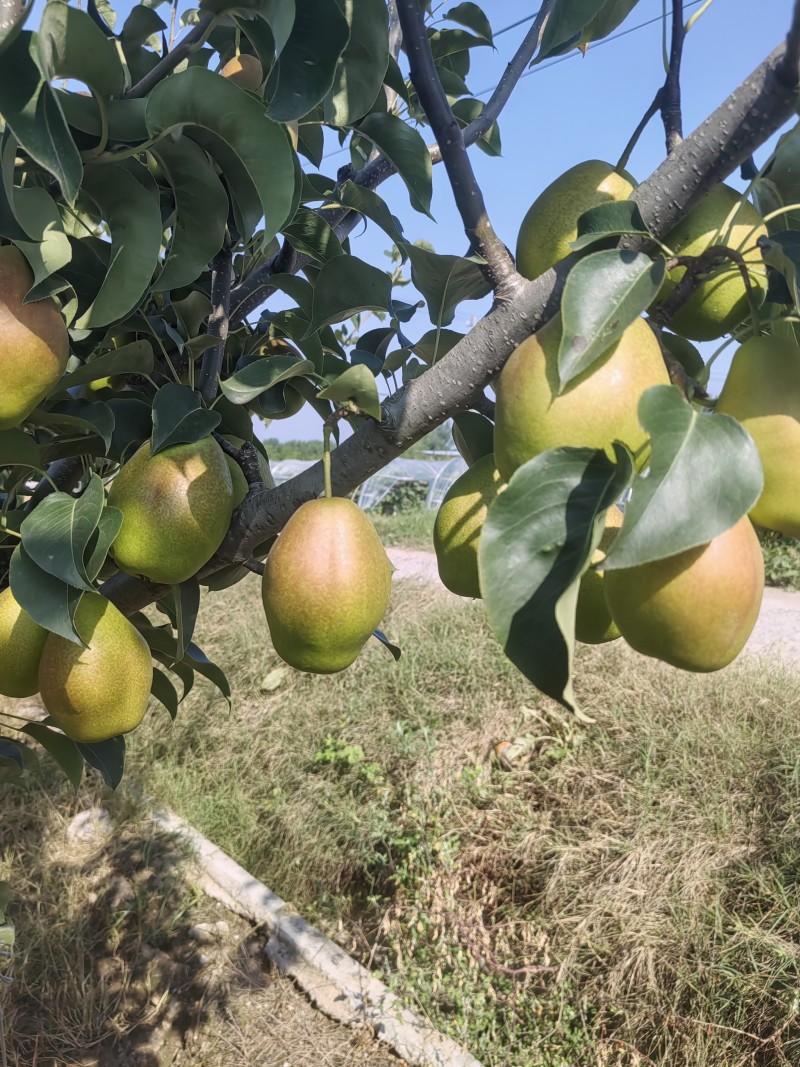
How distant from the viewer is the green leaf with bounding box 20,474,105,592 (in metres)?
0.62

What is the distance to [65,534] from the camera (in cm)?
65

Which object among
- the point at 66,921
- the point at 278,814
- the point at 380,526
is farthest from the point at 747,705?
the point at 380,526

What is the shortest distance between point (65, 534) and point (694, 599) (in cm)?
49

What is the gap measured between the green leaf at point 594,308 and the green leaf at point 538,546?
0.16 feet

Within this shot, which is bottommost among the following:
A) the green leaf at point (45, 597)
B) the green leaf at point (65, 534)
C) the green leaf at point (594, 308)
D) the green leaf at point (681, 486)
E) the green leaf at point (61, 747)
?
the green leaf at point (61, 747)

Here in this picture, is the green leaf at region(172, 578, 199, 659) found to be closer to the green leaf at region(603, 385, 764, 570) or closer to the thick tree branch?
the thick tree branch

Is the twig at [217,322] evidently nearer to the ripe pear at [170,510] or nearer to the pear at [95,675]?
the ripe pear at [170,510]

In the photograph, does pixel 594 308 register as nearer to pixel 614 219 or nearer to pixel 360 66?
pixel 614 219

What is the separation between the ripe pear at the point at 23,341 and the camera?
1.93 ft

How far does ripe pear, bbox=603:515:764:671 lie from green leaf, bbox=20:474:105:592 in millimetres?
405

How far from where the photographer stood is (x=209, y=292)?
943mm

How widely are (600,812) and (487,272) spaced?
2403mm

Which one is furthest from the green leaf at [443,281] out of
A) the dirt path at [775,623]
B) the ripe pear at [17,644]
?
the dirt path at [775,623]

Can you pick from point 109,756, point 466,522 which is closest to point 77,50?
point 466,522
